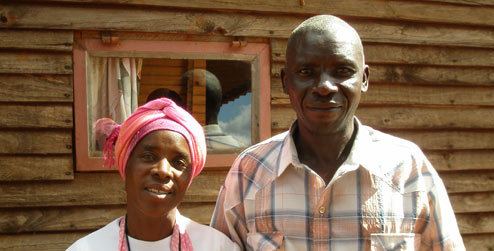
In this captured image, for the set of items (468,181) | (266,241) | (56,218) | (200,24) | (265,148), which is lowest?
(56,218)

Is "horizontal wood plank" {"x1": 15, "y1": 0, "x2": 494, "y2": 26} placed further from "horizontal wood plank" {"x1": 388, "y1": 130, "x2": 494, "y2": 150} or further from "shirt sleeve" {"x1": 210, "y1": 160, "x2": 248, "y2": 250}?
"shirt sleeve" {"x1": 210, "y1": 160, "x2": 248, "y2": 250}

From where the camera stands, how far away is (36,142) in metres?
3.23

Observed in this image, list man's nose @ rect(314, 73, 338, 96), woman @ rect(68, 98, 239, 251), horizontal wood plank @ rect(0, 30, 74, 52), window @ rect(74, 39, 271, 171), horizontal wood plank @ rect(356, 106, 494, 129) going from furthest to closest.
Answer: horizontal wood plank @ rect(356, 106, 494, 129)
window @ rect(74, 39, 271, 171)
horizontal wood plank @ rect(0, 30, 74, 52)
woman @ rect(68, 98, 239, 251)
man's nose @ rect(314, 73, 338, 96)

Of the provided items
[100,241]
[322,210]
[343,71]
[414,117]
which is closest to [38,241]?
[100,241]

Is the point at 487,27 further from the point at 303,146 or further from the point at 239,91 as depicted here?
the point at 303,146

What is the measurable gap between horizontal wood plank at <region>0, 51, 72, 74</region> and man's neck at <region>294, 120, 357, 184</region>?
2090 millimetres

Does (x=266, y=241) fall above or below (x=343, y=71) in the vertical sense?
below

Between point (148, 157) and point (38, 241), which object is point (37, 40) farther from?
point (148, 157)

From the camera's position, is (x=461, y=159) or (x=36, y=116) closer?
(x=36, y=116)

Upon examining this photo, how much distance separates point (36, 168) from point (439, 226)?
104 inches

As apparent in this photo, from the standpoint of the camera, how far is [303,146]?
1860 millimetres

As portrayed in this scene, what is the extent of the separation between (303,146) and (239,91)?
1.80m

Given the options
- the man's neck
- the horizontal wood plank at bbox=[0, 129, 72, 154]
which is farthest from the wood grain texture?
the horizontal wood plank at bbox=[0, 129, 72, 154]

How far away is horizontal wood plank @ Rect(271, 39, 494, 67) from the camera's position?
3838 mm
